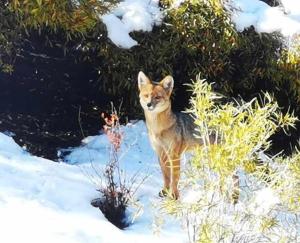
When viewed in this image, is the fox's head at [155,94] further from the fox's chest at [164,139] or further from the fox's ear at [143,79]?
the fox's chest at [164,139]

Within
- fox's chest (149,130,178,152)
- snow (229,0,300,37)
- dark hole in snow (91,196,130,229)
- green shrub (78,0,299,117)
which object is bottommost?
dark hole in snow (91,196,130,229)

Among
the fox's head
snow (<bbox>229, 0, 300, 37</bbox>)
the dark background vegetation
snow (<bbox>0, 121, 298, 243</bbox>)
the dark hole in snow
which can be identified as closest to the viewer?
snow (<bbox>0, 121, 298, 243</bbox>)

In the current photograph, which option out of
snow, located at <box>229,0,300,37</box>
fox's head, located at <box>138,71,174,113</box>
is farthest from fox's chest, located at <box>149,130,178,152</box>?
snow, located at <box>229,0,300,37</box>

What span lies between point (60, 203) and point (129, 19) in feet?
8.57

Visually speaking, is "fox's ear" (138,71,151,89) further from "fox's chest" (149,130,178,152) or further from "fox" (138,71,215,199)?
"fox's chest" (149,130,178,152)

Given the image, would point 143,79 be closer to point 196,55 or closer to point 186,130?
point 186,130

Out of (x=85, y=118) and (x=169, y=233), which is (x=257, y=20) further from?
(x=169, y=233)

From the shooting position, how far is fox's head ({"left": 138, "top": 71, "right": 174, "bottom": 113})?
584cm

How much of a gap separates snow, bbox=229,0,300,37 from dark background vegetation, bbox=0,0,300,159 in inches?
4.0

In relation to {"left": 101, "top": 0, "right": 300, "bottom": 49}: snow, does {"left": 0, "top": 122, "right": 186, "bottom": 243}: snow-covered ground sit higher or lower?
lower

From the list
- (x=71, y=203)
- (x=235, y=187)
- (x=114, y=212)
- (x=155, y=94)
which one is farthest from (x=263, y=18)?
(x=235, y=187)

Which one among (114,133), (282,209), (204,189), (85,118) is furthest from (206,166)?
(85,118)

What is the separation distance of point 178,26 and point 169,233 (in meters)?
2.85

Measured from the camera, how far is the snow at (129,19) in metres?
6.82
